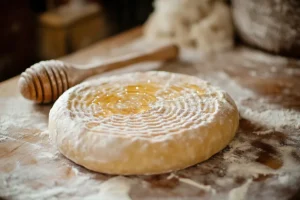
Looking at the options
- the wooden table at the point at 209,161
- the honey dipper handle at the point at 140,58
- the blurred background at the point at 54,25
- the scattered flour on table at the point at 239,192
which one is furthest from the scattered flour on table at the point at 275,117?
the blurred background at the point at 54,25

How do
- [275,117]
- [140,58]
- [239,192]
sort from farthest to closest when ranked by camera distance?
[140,58] < [275,117] < [239,192]

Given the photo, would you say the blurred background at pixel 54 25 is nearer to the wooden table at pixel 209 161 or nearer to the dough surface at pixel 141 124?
the wooden table at pixel 209 161

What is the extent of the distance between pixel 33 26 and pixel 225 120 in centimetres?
148

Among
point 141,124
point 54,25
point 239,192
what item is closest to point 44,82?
point 141,124

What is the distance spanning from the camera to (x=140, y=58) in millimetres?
1541

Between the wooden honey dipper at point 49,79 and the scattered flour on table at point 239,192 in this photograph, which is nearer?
the scattered flour on table at point 239,192

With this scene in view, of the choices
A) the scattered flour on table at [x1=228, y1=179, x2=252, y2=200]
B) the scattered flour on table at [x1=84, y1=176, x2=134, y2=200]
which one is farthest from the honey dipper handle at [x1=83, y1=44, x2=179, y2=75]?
the scattered flour on table at [x1=228, y1=179, x2=252, y2=200]

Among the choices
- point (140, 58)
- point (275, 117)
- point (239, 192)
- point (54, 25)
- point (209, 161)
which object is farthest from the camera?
point (54, 25)

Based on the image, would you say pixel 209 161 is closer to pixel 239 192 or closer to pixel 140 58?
pixel 239 192

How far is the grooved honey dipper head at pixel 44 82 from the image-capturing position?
1276 mm

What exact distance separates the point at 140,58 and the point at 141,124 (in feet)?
1.68

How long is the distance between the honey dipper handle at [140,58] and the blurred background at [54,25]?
31.2 inches

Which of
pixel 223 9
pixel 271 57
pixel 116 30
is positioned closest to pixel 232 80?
pixel 271 57

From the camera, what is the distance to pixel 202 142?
1.03 m
